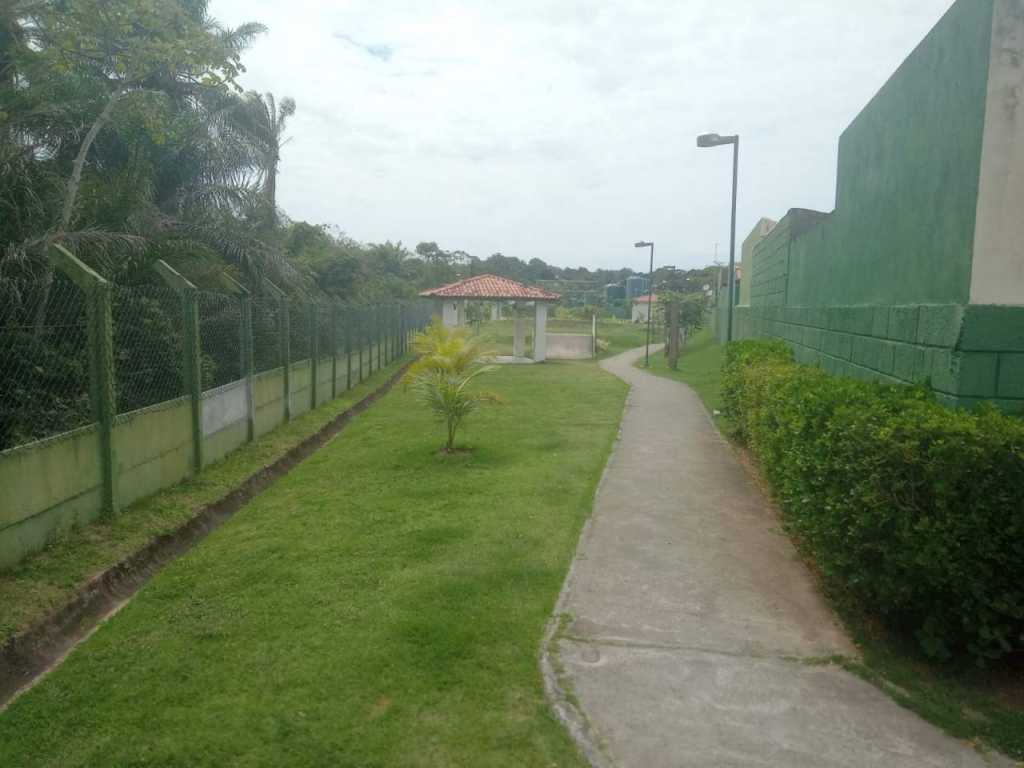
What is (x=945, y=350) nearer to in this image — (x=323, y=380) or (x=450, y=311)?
(x=323, y=380)

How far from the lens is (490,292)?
27.7 metres

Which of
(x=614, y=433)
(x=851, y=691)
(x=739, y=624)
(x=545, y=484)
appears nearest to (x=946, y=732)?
(x=851, y=691)

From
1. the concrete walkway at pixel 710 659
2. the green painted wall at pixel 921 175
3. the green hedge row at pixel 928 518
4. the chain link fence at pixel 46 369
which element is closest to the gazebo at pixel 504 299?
the green painted wall at pixel 921 175

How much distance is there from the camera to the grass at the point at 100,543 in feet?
14.4

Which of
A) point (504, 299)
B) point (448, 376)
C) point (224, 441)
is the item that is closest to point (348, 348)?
point (448, 376)

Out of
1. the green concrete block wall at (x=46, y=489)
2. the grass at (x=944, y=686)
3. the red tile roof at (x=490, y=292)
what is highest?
the red tile roof at (x=490, y=292)

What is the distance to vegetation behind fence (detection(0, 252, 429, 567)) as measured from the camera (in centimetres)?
513

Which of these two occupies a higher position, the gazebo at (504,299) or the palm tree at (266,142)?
the palm tree at (266,142)

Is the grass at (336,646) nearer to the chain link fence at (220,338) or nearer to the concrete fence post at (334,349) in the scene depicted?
the chain link fence at (220,338)

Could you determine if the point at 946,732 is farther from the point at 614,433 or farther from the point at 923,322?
the point at 614,433

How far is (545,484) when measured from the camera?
7.69m

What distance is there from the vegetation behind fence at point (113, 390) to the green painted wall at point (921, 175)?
5.91m

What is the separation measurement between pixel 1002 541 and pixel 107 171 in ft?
44.0

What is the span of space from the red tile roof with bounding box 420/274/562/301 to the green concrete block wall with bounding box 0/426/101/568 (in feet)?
71.4
